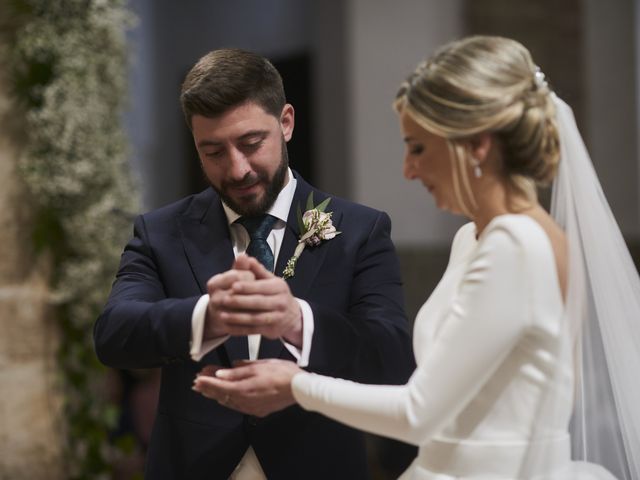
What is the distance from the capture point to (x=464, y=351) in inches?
61.8

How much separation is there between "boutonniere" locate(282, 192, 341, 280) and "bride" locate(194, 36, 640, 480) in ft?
0.96

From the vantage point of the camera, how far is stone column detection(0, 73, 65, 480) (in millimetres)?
3881

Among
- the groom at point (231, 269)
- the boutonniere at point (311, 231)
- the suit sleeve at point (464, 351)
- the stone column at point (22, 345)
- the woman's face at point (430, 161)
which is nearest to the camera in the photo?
the suit sleeve at point (464, 351)

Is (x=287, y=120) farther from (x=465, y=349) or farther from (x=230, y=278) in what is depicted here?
(x=465, y=349)

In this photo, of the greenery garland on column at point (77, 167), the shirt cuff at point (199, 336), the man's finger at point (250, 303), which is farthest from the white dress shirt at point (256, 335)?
the greenery garland on column at point (77, 167)

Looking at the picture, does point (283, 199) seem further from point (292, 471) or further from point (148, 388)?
point (148, 388)

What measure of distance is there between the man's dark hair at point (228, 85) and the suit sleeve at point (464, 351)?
652 millimetres

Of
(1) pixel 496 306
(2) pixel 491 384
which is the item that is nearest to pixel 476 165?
(1) pixel 496 306

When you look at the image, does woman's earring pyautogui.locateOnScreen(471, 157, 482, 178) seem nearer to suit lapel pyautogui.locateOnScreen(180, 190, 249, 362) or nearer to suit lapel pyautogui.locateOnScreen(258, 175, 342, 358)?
suit lapel pyautogui.locateOnScreen(258, 175, 342, 358)

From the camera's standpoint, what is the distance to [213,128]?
6.57 ft

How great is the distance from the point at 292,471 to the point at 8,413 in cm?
222

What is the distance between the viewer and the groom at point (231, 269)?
1962 mm

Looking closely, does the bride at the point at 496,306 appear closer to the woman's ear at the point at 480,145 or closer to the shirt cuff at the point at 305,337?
the woman's ear at the point at 480,145

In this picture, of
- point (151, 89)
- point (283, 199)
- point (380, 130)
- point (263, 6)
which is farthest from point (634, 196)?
point (283, 199)
